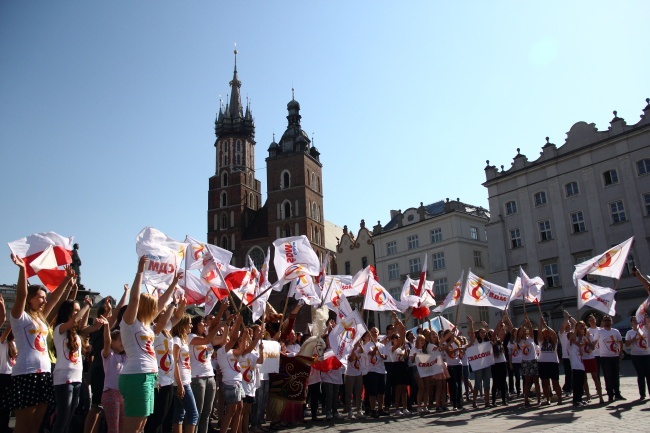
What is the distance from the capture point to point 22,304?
5555 millimetres

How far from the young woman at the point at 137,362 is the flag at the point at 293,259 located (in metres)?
6.90

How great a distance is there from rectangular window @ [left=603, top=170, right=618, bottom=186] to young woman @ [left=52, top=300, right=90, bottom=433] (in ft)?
122

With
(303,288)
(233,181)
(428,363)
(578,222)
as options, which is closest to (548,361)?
(428,363)

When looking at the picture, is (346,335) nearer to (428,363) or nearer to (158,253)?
(428,363)

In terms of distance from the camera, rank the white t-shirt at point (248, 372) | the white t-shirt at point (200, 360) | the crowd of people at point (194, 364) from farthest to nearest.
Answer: the white t-shirt at point (248, 372), the white t-shirt at point (200, 360), the crowd of people at point (194, 364)

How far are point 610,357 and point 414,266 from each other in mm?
39781

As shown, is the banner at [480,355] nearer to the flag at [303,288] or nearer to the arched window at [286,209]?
the flag at [303,288]

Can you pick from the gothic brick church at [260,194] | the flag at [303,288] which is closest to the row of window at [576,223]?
the flag at [303,288]

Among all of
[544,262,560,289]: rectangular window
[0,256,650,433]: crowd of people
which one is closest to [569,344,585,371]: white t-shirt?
[0,256,650,433]: crowd of people

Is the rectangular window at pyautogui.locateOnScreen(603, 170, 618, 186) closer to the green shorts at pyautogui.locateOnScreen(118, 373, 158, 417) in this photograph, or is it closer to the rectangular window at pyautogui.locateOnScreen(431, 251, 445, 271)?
the rectangular window at pyautogui.locateOnScreen(431, 251, 445, 271)

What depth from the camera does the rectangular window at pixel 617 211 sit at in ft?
114

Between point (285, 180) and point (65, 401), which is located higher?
point (285, 180)

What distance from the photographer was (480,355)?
12.8m

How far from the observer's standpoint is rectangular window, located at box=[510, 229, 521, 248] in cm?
3997
